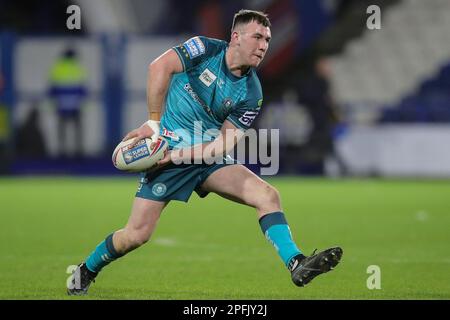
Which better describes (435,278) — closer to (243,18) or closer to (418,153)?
(243,18)

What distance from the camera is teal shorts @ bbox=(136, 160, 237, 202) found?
7031 mm

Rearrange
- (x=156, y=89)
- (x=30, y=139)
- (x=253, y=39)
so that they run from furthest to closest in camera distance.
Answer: (x=30, y=139) < (x=253, y=39) < (x=156, y=89)

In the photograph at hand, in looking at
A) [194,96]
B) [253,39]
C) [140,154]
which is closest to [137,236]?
[140,154]

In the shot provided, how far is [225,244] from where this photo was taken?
33.7 ft

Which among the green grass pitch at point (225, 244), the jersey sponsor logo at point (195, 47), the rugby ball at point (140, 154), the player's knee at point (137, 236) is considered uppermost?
the jersey sponsor logo at point (195, 47)

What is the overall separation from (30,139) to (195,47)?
572 inches

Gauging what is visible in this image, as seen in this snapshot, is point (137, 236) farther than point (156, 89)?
Yes

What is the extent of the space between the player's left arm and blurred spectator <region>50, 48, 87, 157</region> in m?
13.8

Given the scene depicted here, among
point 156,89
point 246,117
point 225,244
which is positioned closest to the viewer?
point 156,89

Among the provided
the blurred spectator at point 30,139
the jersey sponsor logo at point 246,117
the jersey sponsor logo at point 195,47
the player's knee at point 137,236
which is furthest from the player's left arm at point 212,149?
the blurred spectator at point 30,139

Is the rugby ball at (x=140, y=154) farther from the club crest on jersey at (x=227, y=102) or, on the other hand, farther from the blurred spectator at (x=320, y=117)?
the blurred spectator at (x=320, y=117)

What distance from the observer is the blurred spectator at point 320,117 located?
67.5 ft

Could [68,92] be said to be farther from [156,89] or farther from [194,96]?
[156,89]

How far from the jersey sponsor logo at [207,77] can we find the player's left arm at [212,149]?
338mm
